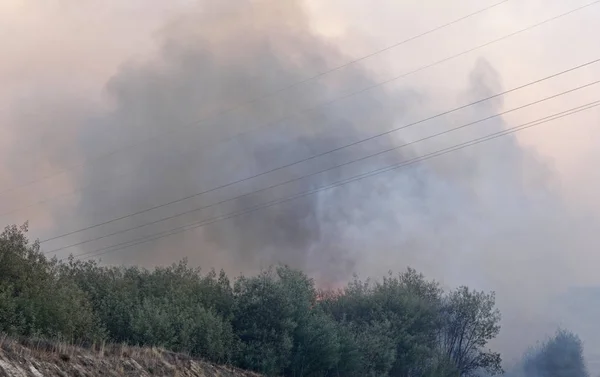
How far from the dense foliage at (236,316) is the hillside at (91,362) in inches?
165

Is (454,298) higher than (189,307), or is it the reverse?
(454,298)

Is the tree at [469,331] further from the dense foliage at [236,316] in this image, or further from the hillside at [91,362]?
the hillside at [91,362]

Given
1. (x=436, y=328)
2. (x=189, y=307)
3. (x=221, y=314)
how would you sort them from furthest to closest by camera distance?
(x=436, y=328)
(x=221, y=314)
(x=189, y=307)

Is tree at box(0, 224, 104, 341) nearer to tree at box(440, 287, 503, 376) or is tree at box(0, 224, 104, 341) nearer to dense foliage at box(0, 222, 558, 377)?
dense foliage at box(0, 222, 558, 377)

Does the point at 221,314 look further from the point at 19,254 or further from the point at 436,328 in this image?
the point at 436,328

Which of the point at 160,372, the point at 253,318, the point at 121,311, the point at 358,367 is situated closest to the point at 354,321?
the point at 358,367

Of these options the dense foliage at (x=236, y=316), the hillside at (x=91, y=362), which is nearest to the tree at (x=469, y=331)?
the dense foliage at (x=236, y=316)

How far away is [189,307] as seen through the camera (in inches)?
2202

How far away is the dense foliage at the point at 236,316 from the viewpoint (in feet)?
140

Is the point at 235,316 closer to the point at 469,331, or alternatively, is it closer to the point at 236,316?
the point at 236,316

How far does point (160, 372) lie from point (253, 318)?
20.4 m

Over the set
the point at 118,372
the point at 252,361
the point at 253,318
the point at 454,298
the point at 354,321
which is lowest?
the point at 118,372

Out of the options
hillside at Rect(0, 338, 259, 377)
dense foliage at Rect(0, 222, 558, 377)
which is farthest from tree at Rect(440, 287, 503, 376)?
hillside at Rect(0, 338, 259, 377)

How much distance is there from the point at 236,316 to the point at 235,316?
0.40 ft
